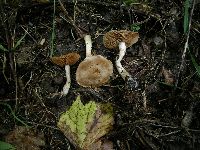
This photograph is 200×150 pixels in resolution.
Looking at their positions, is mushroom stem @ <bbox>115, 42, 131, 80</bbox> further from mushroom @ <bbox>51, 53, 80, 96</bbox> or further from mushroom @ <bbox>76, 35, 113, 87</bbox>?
mushroom @ <bbox>51, 53, 80, 96</bbox>

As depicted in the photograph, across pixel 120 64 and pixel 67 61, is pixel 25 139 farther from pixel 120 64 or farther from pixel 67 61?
pixel 120 64

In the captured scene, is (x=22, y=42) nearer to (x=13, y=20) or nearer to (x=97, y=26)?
(x=13, y=20)

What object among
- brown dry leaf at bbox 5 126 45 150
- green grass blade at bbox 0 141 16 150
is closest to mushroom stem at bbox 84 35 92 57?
brown dry leaf at bbox 5 126 45 150

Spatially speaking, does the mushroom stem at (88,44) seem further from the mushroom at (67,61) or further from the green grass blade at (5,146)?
the green grass blade at (5,146)

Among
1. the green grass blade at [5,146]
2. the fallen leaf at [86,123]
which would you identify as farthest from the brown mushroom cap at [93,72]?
the green grass blade at [5,146]

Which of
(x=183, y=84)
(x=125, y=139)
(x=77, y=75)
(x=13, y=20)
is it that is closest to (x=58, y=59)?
(x=77, y=75)
